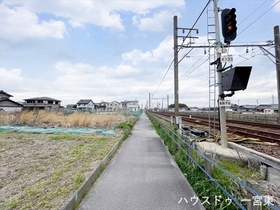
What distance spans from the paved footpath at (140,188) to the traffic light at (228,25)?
13.6 ft

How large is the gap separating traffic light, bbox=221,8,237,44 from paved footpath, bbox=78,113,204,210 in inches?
163

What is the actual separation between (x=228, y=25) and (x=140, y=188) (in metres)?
5.03

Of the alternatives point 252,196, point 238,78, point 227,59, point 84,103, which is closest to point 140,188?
point 252,196

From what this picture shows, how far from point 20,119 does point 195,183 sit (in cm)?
1904

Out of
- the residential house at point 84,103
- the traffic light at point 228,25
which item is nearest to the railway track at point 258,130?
the traffic light at point 228,25

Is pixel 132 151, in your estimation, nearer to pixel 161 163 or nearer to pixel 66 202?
pixel 161 163

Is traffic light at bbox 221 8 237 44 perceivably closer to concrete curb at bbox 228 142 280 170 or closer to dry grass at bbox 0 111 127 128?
concrete curb at bbox 228 142 280 170

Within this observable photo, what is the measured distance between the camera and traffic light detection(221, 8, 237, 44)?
521 cm

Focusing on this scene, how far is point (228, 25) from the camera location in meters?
5.32

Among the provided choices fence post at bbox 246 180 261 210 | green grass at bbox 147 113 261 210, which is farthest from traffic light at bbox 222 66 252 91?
fence post at bbox 246 180 261 210

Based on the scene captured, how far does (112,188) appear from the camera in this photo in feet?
12.8

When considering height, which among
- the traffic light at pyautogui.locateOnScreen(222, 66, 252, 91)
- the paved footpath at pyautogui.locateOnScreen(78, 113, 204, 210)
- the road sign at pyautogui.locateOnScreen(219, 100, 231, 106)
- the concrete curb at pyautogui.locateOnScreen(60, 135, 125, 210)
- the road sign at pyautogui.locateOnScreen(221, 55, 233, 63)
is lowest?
the paved footpath at pyautogui.locateOnScreen(78, 113, 204, 210)

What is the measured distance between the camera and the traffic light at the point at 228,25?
521 centimetres

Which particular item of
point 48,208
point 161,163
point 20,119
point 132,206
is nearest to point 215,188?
point 132,206
